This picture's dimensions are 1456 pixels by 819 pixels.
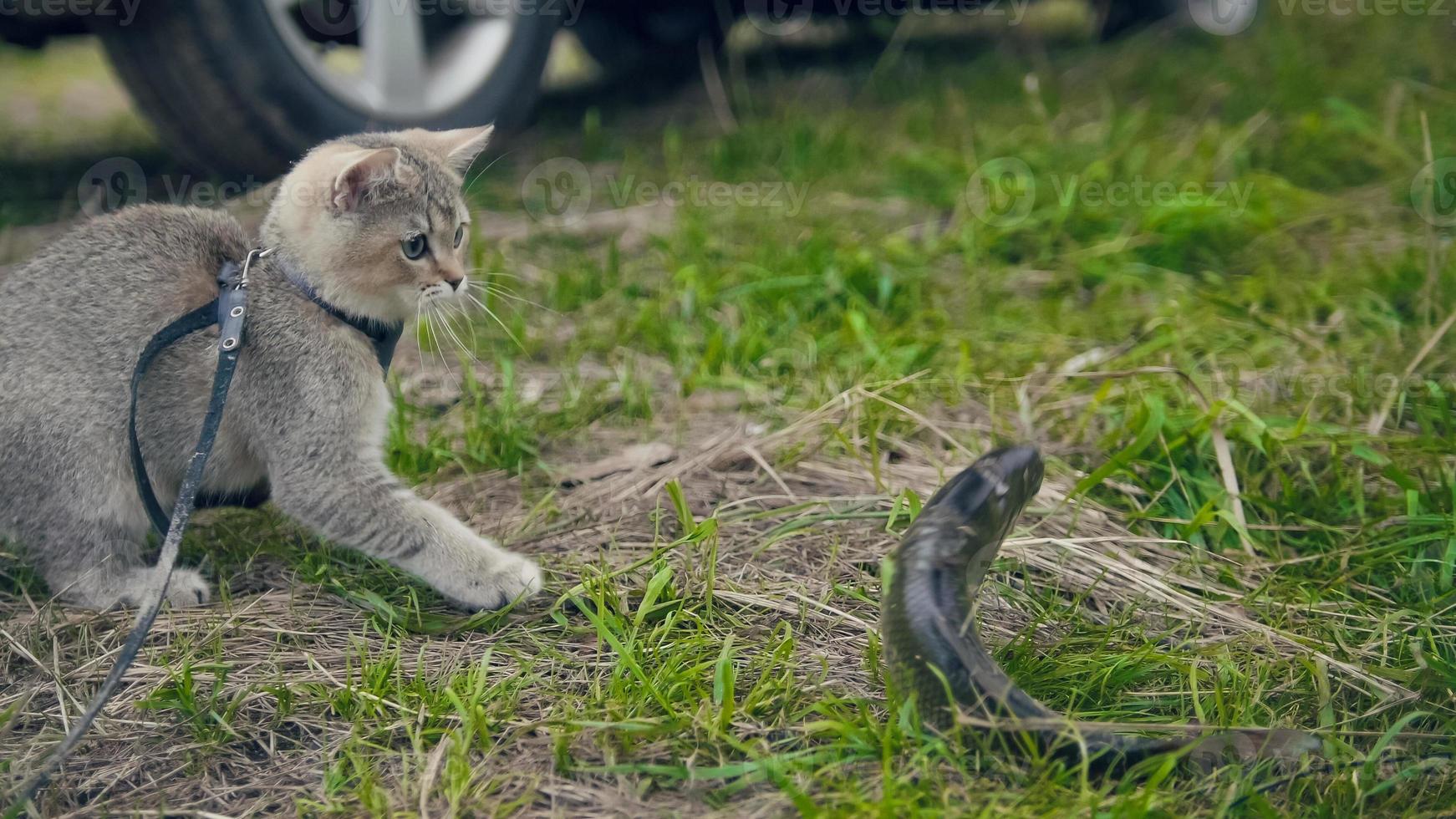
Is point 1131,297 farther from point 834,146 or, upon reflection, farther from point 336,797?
point 336,797

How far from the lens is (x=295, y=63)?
3490 mm

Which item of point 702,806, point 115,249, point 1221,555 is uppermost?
point 115,249

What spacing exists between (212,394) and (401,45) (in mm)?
1963

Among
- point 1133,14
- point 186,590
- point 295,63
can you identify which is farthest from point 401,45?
point 1133,14

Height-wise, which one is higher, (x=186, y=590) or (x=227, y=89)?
(x=227, y=89)

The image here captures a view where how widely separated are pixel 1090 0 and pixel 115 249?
5232 millimetres

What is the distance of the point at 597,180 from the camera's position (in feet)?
14.2

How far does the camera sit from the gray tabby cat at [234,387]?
6.97 ft

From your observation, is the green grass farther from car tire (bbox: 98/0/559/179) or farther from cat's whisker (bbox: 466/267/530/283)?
car tire (bbox: 98/0/559/179)

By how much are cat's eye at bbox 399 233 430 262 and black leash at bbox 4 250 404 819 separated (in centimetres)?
14

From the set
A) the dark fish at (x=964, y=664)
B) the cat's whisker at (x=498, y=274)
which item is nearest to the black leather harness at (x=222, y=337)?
the cat's whisker at (x=498, y=274)

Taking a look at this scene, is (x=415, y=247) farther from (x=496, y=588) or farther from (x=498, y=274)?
(x=498, y=274)

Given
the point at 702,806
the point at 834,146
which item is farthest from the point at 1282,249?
the point at 702,806

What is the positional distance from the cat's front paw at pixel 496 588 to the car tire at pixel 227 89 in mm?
1904
